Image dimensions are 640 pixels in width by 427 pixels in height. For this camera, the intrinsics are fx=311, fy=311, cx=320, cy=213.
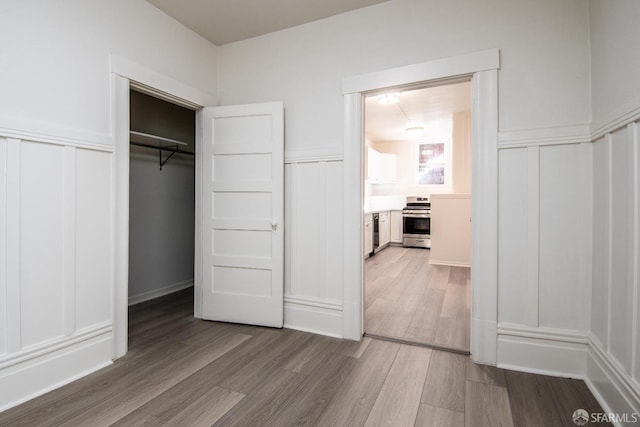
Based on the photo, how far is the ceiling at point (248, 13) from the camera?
2338 mm

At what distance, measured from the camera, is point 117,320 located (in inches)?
83.5

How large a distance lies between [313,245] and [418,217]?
473 cm

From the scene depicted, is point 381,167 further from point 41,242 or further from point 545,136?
point 41,242

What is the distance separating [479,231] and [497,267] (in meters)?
0.26

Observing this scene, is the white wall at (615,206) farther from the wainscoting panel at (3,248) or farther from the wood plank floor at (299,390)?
the wainscoting panel at (3,248)

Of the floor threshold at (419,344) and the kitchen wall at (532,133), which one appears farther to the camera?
the floor threshold at (419,344)

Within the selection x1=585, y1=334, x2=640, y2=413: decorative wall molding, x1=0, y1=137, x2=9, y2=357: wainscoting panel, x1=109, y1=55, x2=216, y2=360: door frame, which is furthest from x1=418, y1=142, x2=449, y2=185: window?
x1=0, y1=137, x2=9, y2=357: wainscoting panel

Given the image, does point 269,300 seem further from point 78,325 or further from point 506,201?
point 506,201

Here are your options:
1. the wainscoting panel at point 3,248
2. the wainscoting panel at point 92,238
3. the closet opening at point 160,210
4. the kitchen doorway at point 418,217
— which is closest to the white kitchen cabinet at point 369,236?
the kitchen doorway at point 418,217

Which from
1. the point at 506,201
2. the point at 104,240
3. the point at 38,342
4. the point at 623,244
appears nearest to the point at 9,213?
the point at 104,240

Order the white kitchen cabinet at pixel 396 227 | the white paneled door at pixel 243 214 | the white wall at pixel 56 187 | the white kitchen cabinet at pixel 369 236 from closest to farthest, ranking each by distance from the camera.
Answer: the white wall at pixel 56 187, the white paneled door at pixel 243 214, the white kitchen cabinet at pixel 369 236, the white kitchen cabinet at pixel 396 227

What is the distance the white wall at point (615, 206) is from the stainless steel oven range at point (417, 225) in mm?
4945

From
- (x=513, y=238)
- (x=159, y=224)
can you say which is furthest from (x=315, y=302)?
(x=159, y=224)

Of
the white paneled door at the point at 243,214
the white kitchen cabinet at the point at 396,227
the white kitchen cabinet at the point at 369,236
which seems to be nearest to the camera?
the white paneled door at the point at 243,214
